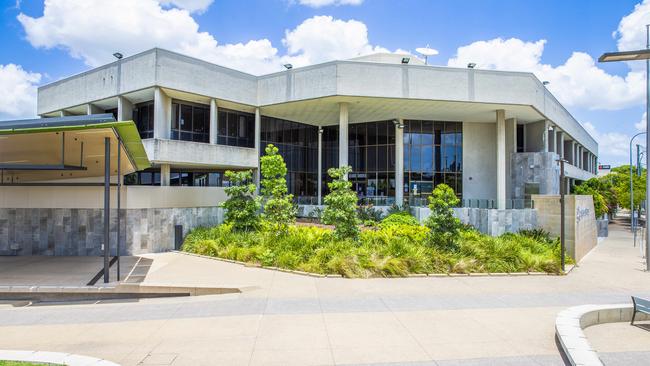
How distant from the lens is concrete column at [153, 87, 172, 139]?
20.8 meters

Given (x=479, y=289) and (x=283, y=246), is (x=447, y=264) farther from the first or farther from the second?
(x=283, y=246)

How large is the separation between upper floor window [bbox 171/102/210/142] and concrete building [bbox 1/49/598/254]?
0.22 feet

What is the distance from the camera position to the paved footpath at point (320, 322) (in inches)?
247

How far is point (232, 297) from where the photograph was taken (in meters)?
10.1

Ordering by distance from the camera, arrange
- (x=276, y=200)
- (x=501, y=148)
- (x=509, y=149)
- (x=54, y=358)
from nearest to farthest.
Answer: (x=54, y=358) → (x=276, y=200) → (x=501, y=148) → (x=509, y=149)

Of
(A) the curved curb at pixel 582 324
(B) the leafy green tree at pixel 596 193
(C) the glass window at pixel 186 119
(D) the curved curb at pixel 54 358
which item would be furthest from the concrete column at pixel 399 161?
(D) the curved curb at pixel 54 358

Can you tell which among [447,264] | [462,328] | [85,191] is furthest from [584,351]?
[85,191]

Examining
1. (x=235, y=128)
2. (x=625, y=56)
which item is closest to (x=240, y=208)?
(x=235, y=128)

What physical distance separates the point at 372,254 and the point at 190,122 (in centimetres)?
1605

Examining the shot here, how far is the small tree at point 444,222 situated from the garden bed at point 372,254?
277 mm

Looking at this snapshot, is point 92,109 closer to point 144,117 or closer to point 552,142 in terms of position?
point 144,117

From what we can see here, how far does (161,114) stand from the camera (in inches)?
837

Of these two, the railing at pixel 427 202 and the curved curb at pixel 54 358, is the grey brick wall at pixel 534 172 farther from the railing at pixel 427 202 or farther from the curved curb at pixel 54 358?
the curved curb at pixel 54 358

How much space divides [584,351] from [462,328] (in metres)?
2.18
